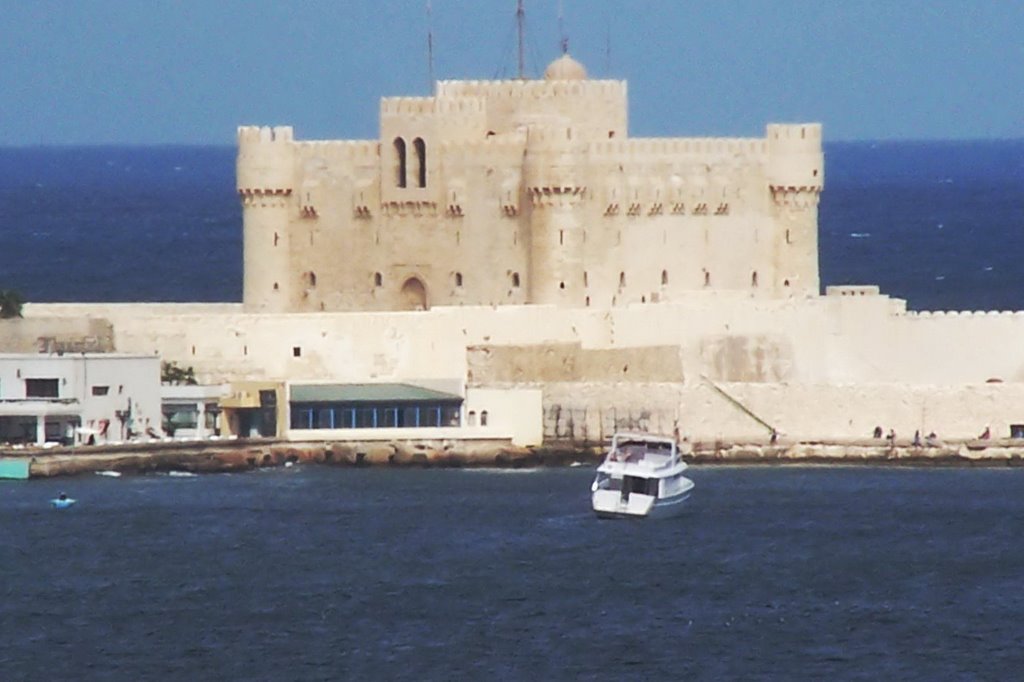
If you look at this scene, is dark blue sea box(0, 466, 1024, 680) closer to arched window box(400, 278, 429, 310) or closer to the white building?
the white building

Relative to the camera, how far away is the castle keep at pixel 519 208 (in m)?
68.5

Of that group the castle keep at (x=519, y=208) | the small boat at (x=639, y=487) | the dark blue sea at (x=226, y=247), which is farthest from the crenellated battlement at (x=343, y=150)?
the dark blue sea at (x=226, y=247)

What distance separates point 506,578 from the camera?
52938 mm

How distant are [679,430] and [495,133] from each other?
8.87 metres

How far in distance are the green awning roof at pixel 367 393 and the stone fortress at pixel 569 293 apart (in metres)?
0.38

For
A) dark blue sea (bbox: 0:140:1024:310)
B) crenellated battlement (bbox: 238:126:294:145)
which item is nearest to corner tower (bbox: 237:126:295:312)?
crenellated battlement (bbox: 238:126:294:145)

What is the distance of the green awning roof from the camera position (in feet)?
208

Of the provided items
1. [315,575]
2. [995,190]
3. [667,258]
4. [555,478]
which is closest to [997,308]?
[667,258]

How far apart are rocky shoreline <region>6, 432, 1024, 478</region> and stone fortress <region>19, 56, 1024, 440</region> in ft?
1.16

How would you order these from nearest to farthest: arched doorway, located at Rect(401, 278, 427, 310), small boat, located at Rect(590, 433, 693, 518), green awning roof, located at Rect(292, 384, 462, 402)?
small boat, located at Rect(590, 433, 693, 518) < green awning roof, located at Rect(292, 384, 462, 402) < arched doorway, located at Rect(401, 278, 427, 310)

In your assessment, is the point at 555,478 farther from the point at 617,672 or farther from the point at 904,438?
the point at 617,672

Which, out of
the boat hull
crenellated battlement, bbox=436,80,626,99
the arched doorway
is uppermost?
crenellated battlement, bbox=436,80,626,99

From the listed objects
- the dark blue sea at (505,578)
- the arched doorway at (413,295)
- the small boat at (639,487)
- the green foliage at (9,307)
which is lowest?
the dark blue sea at (505,578)

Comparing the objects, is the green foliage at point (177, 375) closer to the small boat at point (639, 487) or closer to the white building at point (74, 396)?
the white building at point (74, 396)
